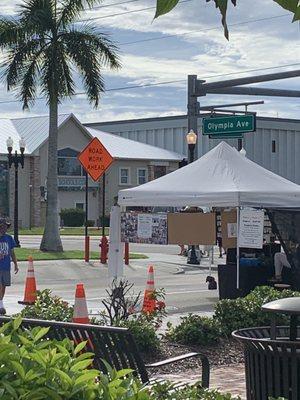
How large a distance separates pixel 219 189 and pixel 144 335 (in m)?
5.76

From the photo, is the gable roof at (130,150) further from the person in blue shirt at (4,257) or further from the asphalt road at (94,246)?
the person in blue shirt at (4,257)

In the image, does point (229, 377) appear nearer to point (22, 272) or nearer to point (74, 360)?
point (74, 360)

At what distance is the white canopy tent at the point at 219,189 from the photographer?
1605cm

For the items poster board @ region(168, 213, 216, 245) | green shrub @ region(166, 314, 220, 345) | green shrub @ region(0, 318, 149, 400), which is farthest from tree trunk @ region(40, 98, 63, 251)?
green shrub @ region(0, 318, 149, 400)

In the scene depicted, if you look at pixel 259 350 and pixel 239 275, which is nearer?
Result: pixel 259 350

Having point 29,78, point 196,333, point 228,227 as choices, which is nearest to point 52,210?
point 29,78

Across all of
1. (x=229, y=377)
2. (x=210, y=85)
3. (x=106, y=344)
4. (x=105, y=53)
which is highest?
(x=105, y=53)

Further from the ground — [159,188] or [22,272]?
[159,188]

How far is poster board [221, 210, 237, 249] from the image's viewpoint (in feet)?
55.5

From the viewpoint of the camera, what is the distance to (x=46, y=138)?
60.4 meters

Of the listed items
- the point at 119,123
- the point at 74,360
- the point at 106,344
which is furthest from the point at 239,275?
the point at 119,123

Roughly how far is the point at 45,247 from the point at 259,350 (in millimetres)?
28792

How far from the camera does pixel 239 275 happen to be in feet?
57.4

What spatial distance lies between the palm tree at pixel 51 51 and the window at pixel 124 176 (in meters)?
32.0
